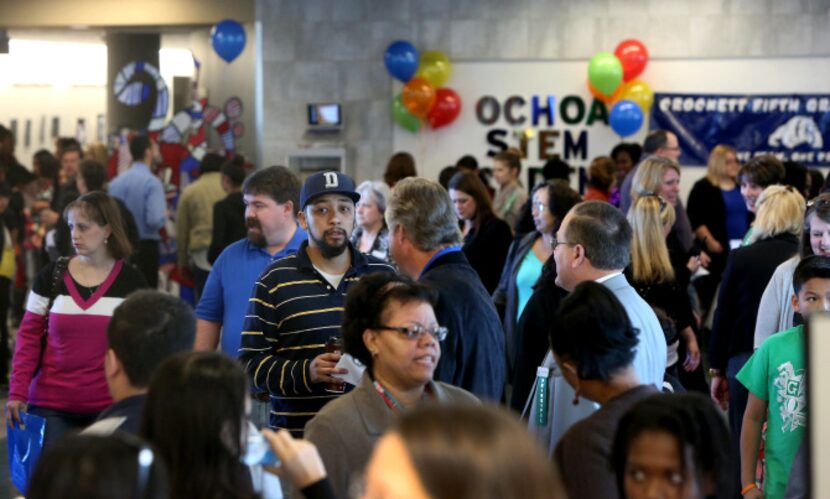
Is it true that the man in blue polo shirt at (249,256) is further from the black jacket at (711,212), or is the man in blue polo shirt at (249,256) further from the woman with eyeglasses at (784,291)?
the black jacket at (711,212)

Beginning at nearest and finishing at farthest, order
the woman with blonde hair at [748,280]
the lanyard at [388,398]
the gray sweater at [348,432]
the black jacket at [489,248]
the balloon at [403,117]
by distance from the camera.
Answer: the gray sweater at [348,432]
the lanyard at [388,398]
the woman with blonde hair at [748,280]
the black jacket at [489,248]
the balloon at [403,117]

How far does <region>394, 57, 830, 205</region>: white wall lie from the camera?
13.4 m

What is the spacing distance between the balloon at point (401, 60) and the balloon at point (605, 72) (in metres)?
1.77

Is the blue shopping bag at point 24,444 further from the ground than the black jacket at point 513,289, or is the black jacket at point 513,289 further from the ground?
the black jacket at point 513,289

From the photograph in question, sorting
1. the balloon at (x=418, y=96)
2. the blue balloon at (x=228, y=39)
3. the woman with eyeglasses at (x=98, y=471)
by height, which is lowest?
the woman with eyeglasses at (x=98, y=471)

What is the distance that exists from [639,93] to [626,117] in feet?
1.50

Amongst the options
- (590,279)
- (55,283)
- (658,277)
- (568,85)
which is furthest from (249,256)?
(568,85)

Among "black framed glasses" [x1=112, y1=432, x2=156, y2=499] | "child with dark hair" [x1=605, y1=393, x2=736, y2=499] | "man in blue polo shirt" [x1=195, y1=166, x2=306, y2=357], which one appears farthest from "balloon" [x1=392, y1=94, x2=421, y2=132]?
"black framed glasses" [x1=112, y1=432, x2=156, y2=499]

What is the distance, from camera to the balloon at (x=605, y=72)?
508 inches

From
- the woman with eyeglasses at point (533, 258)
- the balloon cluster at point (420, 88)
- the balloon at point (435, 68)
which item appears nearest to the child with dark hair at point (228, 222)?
the woman with eyeglasses at point (533, 258)

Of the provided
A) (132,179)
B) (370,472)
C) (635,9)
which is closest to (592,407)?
(370,472)

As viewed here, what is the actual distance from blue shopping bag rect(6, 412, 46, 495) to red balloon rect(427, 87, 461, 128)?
29.0ft

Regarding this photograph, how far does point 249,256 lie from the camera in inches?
209

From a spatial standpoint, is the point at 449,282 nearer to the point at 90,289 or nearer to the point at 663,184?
the point at 90,289
